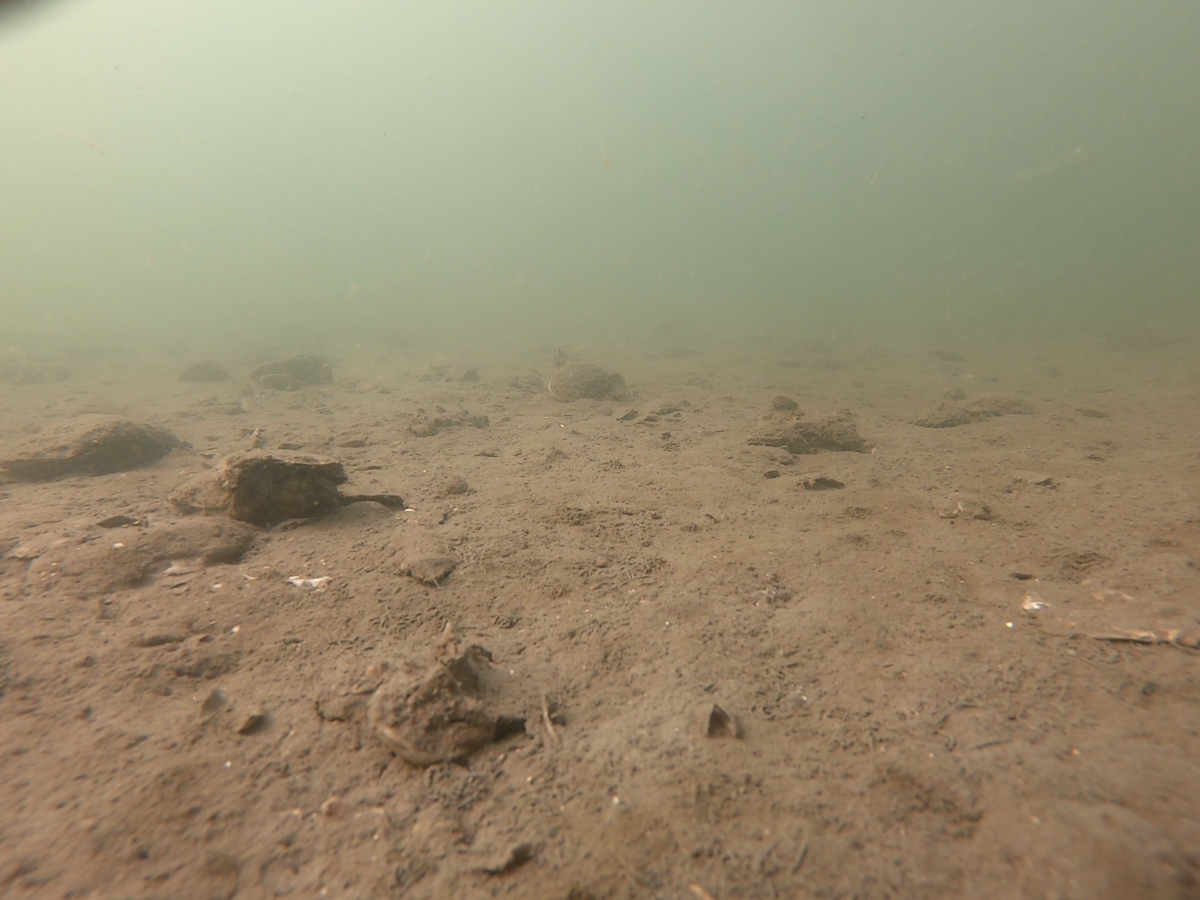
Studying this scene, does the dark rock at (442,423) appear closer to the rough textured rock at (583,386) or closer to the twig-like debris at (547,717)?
the rough textured rock at (583,386)

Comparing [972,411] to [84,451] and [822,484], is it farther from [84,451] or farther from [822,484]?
[84,451]

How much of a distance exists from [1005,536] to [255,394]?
11.9m

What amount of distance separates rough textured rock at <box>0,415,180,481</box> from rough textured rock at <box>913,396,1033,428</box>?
9465mm

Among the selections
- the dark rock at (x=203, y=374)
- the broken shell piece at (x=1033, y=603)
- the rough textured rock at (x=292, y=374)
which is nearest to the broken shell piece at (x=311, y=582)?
the broken shell piece at (x=1033, y=603)

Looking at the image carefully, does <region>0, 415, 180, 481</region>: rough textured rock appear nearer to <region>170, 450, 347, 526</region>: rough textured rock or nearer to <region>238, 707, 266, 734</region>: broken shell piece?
<region>170, 450, 347, 526</region>: rough textured rock

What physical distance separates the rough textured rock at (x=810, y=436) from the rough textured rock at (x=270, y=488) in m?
4.43

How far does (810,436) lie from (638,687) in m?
4.58

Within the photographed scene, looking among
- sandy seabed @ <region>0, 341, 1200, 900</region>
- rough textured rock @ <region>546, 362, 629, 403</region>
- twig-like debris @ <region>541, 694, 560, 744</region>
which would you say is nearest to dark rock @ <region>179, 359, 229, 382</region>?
rough textured rock @ <region>546, 362, 629, 403</region>

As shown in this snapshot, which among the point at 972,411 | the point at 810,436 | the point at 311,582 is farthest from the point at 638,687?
the point at 972,411

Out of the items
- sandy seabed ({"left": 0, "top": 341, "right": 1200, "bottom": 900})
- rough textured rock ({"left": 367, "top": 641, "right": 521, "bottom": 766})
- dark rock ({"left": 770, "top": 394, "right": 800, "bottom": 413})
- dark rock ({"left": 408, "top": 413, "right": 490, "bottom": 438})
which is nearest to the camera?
sandy seabed ({"left": 0, "top": 341, "right": 1200, "bottom": 900})

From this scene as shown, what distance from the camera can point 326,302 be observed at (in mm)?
42250

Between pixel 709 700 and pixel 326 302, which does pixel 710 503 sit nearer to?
pixel 709 700

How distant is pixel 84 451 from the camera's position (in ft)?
18.0

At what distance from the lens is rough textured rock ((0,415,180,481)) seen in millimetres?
5297
